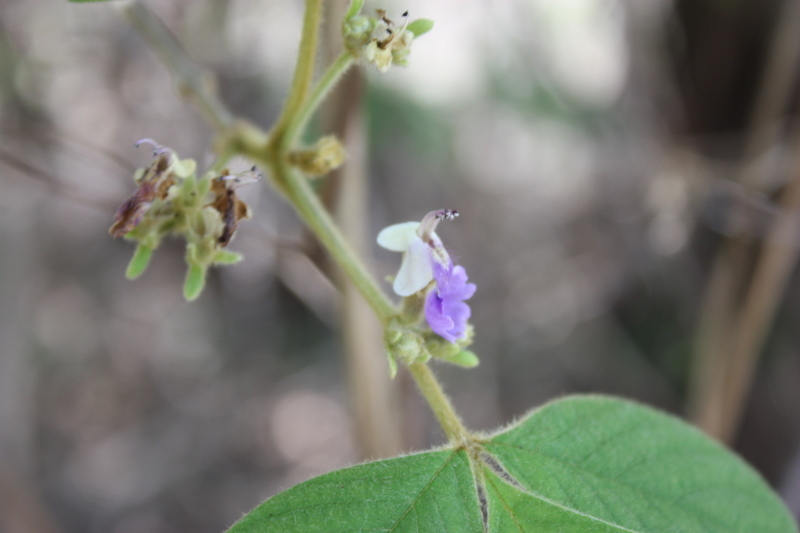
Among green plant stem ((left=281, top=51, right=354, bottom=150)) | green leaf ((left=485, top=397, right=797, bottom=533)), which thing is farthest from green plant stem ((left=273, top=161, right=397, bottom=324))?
green leaf ((left=485, top=397, right=797, bottom=533))

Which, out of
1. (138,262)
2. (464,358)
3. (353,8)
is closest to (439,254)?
(464,358)

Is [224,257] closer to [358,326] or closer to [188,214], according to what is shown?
[188,214]

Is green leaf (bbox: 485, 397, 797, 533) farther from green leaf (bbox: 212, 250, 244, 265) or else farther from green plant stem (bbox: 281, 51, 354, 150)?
green plant stem (bbox: 281, 51, 354, 150)

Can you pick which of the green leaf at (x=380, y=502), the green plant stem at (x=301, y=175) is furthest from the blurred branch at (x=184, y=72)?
the green leaf at (x=380, y=502)

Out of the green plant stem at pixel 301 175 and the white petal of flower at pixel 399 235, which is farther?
the white petal of flower at pixel 399 235

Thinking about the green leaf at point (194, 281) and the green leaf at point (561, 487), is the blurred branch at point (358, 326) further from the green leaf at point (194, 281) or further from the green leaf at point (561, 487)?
the green leaf at point (561, 487)

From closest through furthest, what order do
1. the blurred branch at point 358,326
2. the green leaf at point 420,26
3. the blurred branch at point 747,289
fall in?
the green leaf at point 420,26
the blurred branch at point 358,326
the blurred branch at point 747,289

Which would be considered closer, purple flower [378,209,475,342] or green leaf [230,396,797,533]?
green leaf [230,396,797,533]

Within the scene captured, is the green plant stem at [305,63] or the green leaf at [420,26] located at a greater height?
the green plant stem at [305,63]
